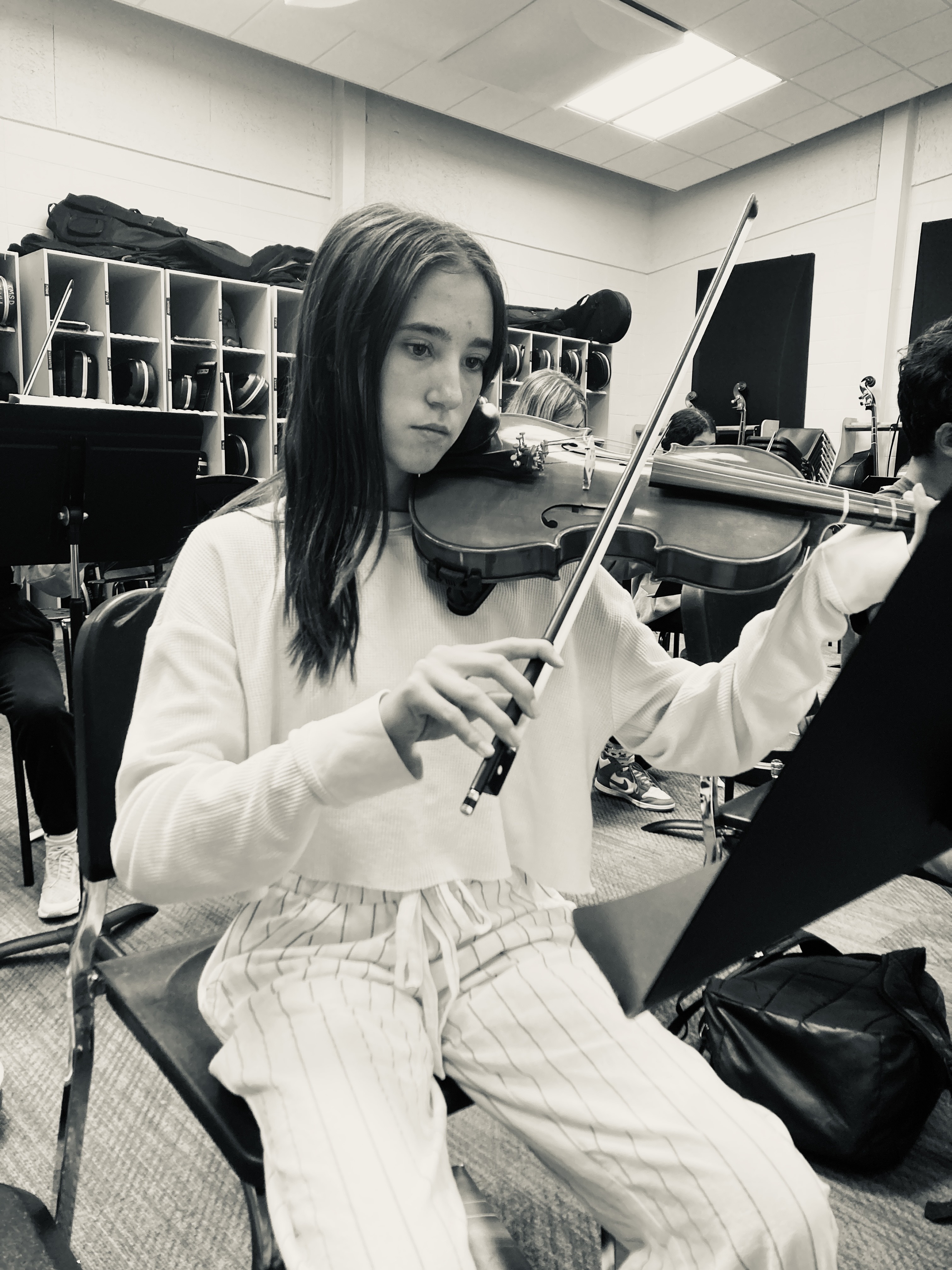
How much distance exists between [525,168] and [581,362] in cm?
151

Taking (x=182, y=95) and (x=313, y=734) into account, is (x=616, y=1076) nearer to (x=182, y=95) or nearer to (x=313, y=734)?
(x=313, y=734)

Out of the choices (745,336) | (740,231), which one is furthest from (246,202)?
(740,231)

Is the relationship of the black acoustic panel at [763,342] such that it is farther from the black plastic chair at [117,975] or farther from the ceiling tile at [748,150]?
the black plastic chair at [117,975]

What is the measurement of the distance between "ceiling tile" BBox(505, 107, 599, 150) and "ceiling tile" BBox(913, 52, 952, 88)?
72.6 inches

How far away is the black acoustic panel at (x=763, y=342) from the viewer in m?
6.29

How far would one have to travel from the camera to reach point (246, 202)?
204 inches

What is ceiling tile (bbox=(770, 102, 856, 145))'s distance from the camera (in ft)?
18.1

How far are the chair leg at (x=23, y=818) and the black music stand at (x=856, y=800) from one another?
167 centimetres

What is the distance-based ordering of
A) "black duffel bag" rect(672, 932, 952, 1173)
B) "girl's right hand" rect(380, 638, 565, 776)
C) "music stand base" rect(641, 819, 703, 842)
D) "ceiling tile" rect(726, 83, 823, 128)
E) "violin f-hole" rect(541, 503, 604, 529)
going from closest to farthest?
"girl's right hand" rect(380, 638, 565, 776) → "violin f-hole" rect(541, 503, 604, 529) → "black duffel bag" rect(672, 932, 952, 1173) → "music stand base" rect(641, 819, 703, 842) → "ceiling tile" rect(726, 83, 823, 128)

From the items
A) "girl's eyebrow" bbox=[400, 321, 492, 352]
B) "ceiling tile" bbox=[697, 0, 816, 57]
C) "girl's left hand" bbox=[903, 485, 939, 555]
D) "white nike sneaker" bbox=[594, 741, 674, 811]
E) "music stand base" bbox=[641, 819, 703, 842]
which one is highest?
"ceiling tile" bbox=[697, 0, 816, 57]

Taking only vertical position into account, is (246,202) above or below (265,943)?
above

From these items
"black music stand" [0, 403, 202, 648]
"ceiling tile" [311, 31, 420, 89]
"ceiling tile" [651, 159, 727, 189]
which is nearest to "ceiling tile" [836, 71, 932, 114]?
"ceiling tile" [651, 159, 727, 189]

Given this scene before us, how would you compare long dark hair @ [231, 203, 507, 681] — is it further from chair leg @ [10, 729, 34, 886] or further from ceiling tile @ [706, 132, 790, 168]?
ceiling tile @ [706, 132, 790, 168]

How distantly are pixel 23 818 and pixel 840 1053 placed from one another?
1.61 meters
